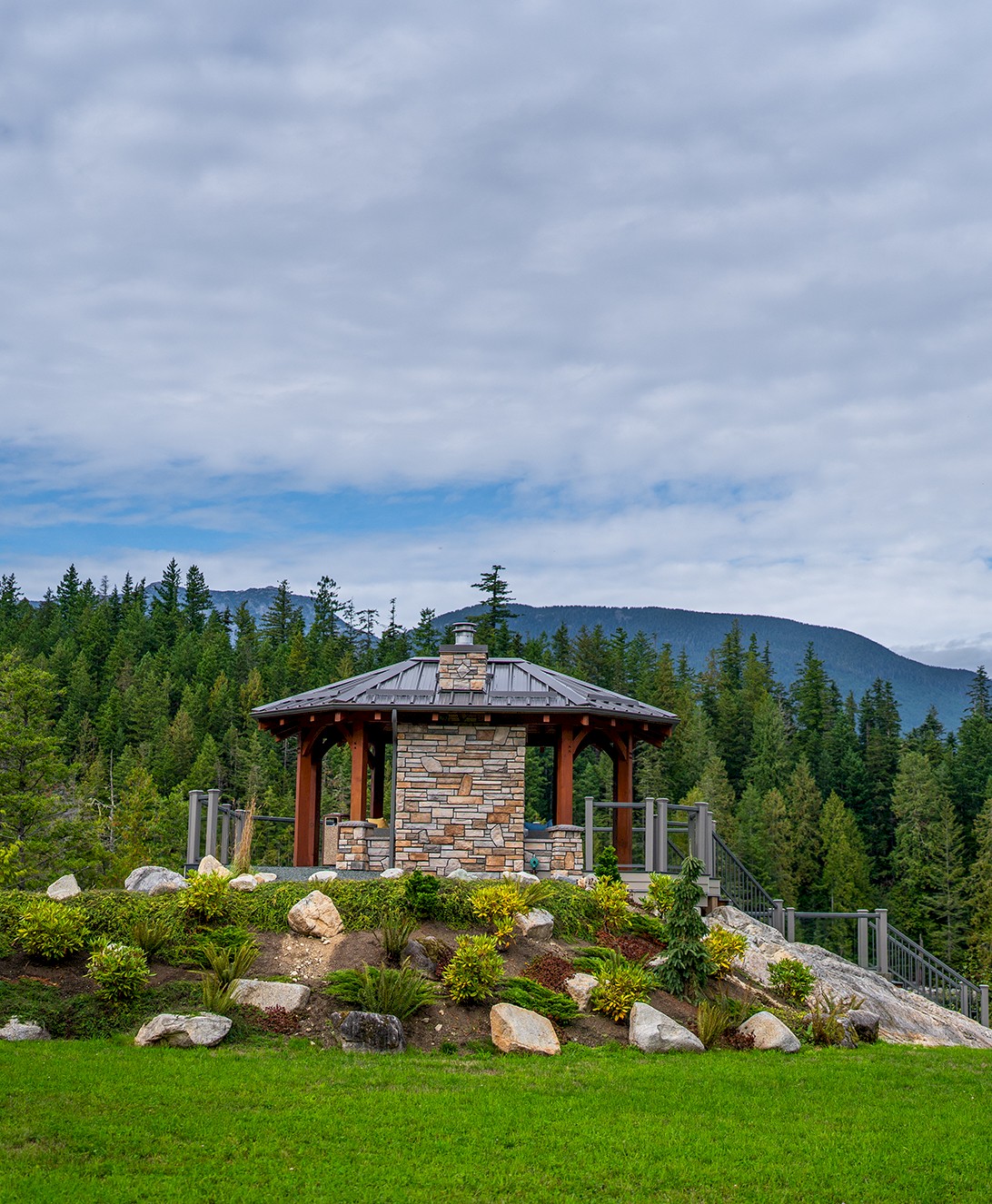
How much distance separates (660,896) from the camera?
42.5 ft

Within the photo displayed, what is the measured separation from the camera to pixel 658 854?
49.3 feet

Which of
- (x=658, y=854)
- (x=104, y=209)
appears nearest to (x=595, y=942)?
(x=658, y=854)

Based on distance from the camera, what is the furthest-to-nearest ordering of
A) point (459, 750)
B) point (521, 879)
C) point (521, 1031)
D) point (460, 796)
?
point (459, 750) → point (460, 796) → point (521, 879) → point (521, 1031)

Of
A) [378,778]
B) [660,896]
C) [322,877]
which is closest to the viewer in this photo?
[322,877]

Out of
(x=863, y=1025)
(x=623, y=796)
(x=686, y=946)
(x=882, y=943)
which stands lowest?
(x=882, y=943)

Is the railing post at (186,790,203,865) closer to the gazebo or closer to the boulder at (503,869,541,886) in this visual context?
the gazebo

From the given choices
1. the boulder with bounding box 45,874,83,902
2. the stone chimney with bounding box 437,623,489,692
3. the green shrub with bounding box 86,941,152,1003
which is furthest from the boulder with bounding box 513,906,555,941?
the stone chimney with bounding box 437,623,489,692

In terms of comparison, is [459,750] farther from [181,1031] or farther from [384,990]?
[181,1031]

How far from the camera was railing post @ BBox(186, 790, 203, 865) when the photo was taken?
15.6 meters

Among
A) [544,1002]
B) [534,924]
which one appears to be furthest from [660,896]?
[544,1002]

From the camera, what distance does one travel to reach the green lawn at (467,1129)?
6.12 meters

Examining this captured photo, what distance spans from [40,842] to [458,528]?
1603 centimetres

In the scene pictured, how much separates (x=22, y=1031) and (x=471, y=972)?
380 cm

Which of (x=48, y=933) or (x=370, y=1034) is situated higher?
(x=48, y=933)
